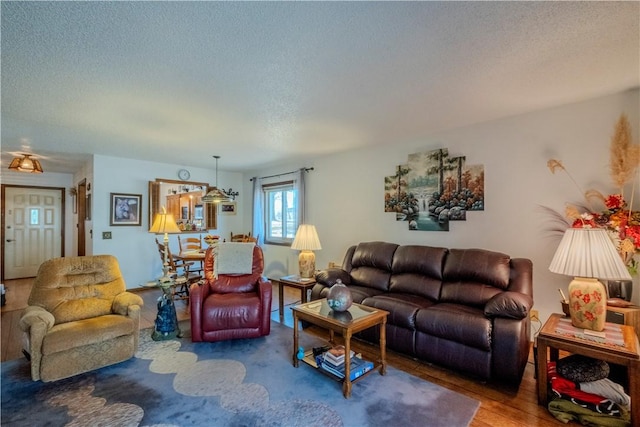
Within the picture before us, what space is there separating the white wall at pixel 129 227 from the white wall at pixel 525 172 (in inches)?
164

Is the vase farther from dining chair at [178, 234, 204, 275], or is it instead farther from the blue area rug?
dining chair at [178, 234, 204, 275]

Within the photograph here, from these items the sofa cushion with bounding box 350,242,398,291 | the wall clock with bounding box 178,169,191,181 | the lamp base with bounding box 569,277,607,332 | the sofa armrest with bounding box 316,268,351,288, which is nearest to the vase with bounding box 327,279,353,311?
the sofa armrest with bounding box 316,268,351,288

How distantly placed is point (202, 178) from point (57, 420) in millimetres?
5025

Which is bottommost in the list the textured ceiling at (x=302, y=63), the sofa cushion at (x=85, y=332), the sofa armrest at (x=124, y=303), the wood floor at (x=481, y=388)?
the wood floor at (x=481, y=388)

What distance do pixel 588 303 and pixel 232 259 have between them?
3.39m

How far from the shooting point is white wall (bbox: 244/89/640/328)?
2721 mm

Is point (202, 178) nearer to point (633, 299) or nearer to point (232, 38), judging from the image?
point (232, 38)

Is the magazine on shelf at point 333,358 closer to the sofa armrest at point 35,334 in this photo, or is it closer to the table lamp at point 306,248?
the table lamp at point 306,248

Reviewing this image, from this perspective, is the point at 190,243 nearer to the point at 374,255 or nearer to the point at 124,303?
the point at 124,303

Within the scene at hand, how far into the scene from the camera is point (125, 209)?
17.4 feet

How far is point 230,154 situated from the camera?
5.00m

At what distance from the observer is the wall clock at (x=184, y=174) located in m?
6.00

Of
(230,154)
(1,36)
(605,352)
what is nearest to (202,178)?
(230,154)

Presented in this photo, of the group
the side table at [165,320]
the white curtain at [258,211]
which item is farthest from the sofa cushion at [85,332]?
the white curtain at [258,211]
